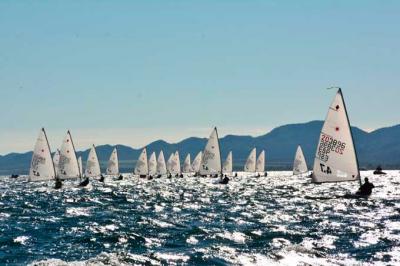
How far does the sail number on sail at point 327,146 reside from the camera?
4547cm

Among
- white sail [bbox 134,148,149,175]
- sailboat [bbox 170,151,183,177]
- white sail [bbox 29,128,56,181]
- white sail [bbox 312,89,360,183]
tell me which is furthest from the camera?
sailboat [bbox 170,151,183,177]

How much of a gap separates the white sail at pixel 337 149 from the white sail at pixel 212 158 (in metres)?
36.4

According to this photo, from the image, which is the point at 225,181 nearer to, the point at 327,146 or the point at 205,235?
the point at 327,146

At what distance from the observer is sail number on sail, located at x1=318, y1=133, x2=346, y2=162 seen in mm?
45469

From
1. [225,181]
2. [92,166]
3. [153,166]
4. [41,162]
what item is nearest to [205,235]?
[41,162]

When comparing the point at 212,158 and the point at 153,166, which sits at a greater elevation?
the point at 153,166

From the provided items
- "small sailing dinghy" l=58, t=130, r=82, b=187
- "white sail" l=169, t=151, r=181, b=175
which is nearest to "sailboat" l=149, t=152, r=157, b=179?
"white sail" l=169, t=151, r=181, b=175

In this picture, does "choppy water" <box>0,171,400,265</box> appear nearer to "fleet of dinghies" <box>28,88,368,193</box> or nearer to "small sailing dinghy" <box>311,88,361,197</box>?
"small sailing dinghy" <box>311,88,361,197</box>

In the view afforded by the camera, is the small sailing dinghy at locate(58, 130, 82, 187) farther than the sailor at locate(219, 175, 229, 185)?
No

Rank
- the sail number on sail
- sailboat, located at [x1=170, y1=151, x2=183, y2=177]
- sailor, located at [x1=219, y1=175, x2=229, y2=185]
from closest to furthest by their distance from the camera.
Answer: the sail number on sail, sailor, located at [x1=219, y1=175, x2=229, y2=185], sailboat, located at [x1=170, y1=151, x2=183, y2=177]

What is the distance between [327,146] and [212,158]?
38.0 meters

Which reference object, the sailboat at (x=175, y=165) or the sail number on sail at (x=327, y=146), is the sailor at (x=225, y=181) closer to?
the sail number on sail at (x=327, y=146)

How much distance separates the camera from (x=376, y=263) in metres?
20.5

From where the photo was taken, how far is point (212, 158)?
83.2 m
